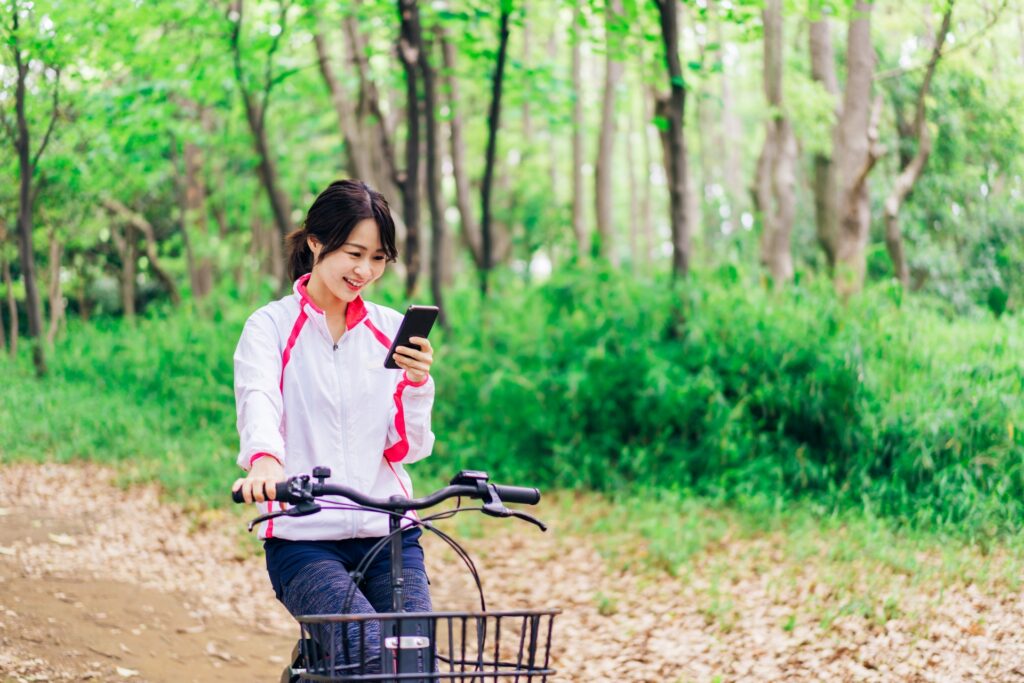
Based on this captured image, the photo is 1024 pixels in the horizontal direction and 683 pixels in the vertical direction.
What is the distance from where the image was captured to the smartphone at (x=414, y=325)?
8.78 feet

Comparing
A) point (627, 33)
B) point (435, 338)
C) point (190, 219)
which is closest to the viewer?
point (627, 33)

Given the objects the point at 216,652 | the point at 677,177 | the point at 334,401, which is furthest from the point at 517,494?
the point at 677,177

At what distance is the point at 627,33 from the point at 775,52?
4.62 metres

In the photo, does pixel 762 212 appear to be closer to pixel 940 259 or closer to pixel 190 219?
pixel 940 259

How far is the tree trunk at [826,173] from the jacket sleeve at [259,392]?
36.7ft

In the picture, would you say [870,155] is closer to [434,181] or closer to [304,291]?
[434,181]

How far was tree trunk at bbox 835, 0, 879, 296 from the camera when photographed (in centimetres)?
1039

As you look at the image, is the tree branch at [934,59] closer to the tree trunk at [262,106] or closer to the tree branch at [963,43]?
the tree branch at [963,43]

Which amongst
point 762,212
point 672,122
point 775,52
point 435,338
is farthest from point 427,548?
point 762,212

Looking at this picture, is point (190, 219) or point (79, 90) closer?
point (79, 90)

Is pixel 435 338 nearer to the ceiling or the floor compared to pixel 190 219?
nearer to the floor

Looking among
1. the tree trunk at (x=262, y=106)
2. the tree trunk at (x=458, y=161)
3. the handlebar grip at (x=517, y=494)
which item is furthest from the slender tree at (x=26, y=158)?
the handlebar grip at (x=517, y=494)

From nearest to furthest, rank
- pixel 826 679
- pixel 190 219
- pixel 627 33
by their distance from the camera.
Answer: pixel 826 679 → pixel 627 33 → pixel 190 219

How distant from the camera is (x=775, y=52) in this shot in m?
13.3
